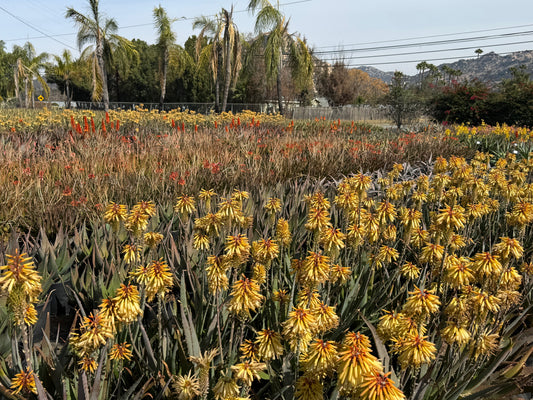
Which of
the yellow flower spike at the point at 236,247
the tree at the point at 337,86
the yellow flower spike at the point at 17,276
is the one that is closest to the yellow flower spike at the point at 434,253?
the yellow flower spike at the point at 236,247

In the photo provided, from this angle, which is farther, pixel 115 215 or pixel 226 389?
pixel 115 215

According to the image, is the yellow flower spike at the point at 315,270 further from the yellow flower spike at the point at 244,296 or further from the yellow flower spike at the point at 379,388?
the yellow flower spike at the point at 379,388

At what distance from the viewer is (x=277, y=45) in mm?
23125

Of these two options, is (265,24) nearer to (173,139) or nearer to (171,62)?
(171,62)

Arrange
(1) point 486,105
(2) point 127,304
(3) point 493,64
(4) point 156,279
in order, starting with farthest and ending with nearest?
1. (3) point 493,64
2. (1) point 486,105
3. (4) point 156,279
4. (2) point 127,304

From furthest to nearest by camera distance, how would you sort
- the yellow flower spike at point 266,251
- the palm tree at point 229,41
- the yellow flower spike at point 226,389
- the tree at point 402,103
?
the tree at point 402,103
the palm tree at point 229,41
the yellow flower spike at point 266,251
the yellow flower spike at point 226,389

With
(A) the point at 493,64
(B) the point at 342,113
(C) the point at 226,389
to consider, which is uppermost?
(A) the point at 493,64

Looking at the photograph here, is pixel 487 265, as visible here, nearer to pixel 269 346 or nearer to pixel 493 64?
pixel 269 346

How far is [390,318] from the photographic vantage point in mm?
1104

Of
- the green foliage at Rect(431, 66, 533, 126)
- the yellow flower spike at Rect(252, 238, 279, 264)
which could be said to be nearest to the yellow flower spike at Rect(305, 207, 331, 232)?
the yellow flower spike at Rect(252, 238, 279, 264)

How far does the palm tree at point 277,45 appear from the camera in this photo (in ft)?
75.8

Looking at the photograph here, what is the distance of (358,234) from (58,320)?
163 centimetres

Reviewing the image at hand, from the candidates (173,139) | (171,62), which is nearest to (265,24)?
(171,62)

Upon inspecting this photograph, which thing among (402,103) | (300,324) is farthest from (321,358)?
(402,103)
